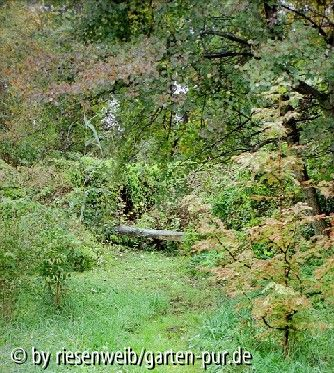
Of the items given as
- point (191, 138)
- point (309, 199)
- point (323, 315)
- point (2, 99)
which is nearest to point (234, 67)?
point (191, 138)

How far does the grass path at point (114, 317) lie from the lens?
13.5ft

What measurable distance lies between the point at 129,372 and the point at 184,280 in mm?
3333

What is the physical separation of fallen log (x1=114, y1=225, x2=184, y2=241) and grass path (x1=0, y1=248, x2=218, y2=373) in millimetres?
2162

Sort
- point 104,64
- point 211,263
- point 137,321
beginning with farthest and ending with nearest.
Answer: point 211,263, point 137,321, point 104,64

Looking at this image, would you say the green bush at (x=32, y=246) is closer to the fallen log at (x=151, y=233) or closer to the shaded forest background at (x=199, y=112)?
the shaded forest background at (x=199, y=112)

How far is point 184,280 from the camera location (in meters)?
6.93

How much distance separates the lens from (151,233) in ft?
31.9

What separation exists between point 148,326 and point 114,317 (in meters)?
0.38

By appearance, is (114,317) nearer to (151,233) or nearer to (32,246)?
(32,246)

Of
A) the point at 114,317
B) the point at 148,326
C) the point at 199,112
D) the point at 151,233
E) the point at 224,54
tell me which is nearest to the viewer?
the point at 148,326

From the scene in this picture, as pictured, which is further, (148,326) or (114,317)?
(114,317)

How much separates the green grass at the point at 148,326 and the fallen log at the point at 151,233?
106 inches

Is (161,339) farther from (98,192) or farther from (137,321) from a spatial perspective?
(98,192)

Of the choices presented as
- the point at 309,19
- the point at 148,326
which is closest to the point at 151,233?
the point at 148,326
